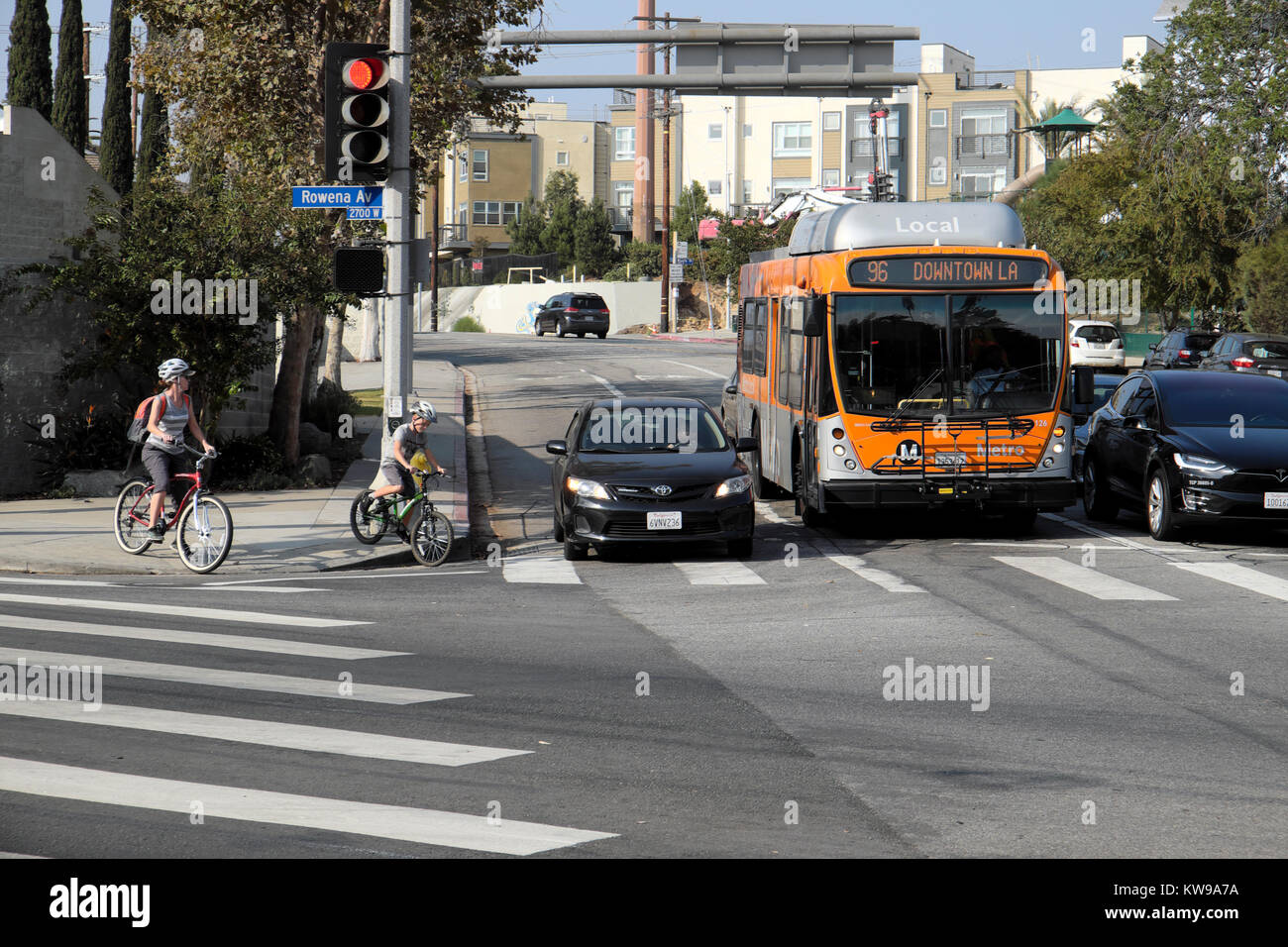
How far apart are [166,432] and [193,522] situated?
2.94 ft

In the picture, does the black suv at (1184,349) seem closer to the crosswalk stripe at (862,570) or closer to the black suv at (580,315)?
the crosswalk stripe at (862,570)

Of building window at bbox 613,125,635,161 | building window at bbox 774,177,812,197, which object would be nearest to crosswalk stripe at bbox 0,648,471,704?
building window at bbox 774,177,812,197

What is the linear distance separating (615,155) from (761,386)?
7819 cm

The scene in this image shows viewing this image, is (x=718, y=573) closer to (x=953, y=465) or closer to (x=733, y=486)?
(x=733, y=486)

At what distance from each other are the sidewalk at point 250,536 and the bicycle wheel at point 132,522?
0.14 meters

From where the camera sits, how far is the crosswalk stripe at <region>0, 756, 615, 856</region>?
6066 millimetres

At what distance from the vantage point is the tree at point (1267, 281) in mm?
38656

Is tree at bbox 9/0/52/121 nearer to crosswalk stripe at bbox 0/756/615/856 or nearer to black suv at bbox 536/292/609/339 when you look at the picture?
black suv at bbox 536/292/609/339

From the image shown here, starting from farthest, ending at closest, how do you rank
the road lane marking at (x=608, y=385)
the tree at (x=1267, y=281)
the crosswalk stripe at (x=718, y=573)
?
1. the tree at (x=1267, y=281)
2. the road lane marking at (x=608, y=385)
3. the crosswalk stripe at (x=718, y=573)

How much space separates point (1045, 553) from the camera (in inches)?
601

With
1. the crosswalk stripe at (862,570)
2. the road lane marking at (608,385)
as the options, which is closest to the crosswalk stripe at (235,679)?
the crosswalk stripe at (862,570)

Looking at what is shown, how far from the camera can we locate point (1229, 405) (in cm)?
1642

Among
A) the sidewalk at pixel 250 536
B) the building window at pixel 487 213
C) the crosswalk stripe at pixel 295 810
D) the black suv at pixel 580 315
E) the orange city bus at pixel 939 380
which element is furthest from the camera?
the building window at pixel 487 213
